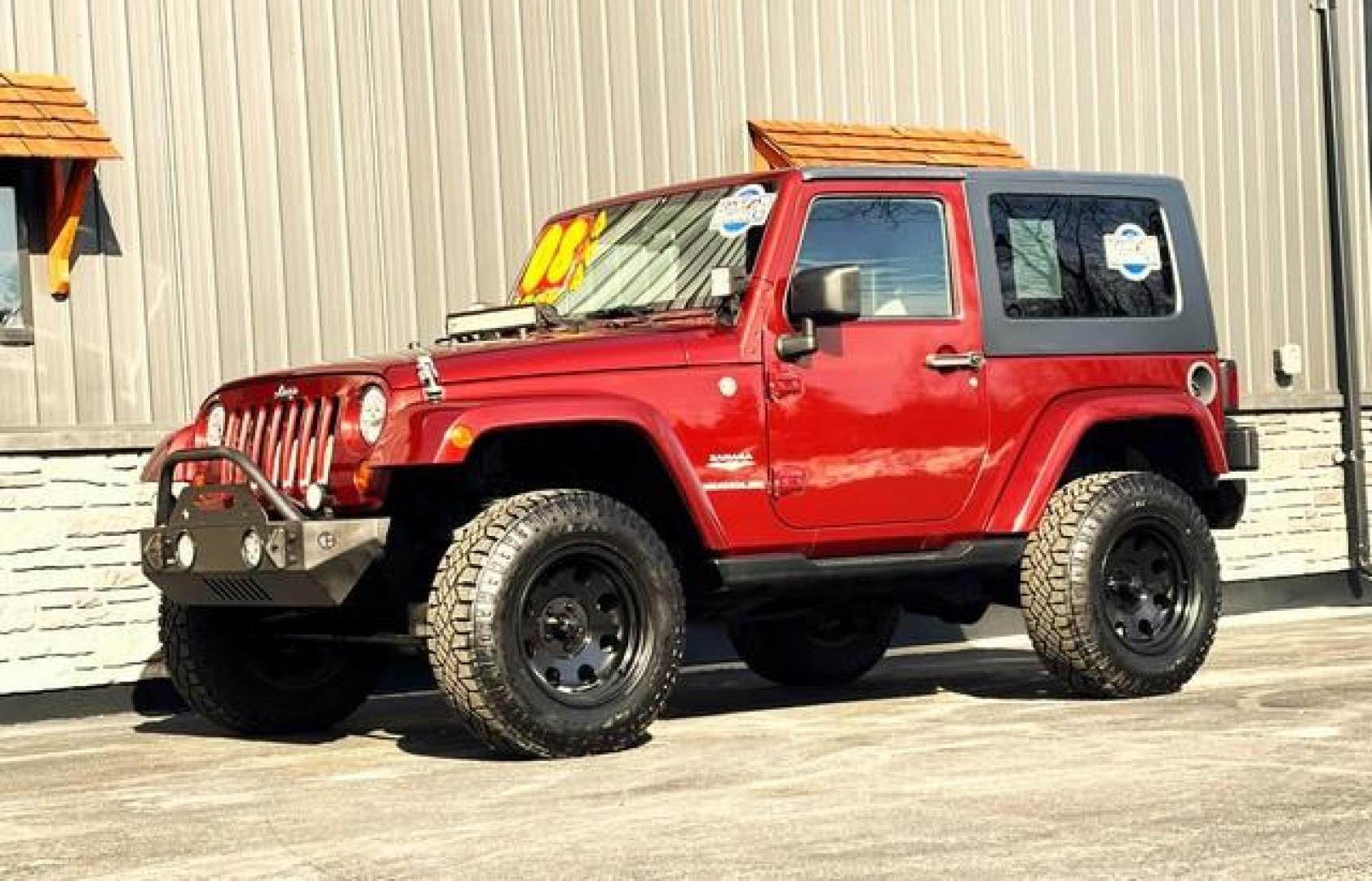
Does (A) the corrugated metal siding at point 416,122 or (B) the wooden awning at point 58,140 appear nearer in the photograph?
(B) the wooden awning at point 58,140

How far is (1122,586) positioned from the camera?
27.9 feet

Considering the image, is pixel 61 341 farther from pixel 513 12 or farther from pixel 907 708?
pixel 907 708

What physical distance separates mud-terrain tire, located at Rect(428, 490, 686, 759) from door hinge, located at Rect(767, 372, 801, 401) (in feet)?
2.50

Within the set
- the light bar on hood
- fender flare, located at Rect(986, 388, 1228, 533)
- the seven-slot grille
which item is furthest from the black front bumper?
fender flare, located at Rect(986, 388, 1228, 533)

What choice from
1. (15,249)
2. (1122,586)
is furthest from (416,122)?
(1122,586)

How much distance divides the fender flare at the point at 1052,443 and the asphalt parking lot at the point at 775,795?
0.73m

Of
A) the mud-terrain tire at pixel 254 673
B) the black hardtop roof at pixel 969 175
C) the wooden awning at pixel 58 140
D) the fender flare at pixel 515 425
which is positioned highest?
the wooden awning at pixel 58 140

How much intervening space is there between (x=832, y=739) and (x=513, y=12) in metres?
5.24

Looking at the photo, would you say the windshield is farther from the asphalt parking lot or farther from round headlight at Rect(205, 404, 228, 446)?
the asphalt parking lot

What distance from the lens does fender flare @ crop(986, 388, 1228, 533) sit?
829 centimetres

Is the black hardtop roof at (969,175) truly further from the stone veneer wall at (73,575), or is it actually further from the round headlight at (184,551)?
the stone veneer wall at (73,575)

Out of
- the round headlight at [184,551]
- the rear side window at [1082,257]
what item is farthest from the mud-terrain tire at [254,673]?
the rear side window at [1082,257]

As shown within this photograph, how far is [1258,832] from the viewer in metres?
5.12

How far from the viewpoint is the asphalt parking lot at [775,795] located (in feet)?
16.4
